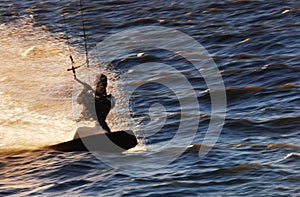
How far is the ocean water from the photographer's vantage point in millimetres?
14992

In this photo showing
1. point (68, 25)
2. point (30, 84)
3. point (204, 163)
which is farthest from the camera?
point (68, 25)

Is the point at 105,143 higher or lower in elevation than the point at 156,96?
lower

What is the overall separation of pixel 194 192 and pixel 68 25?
605 inches

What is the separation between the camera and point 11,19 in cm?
3030

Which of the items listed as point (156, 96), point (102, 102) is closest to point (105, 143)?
point (102, 102)

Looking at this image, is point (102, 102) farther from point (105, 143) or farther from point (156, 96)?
point (156, 96)

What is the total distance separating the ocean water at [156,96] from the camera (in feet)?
49.2

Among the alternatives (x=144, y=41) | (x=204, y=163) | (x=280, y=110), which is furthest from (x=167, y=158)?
(x=144, y=41)

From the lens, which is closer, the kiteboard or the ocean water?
the ocean water

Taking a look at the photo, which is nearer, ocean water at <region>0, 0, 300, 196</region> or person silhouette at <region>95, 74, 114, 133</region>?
ocean water at <region>0, 0, 300, 196</region>

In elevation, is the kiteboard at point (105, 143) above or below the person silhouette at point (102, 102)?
below

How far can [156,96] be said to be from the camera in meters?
Answer: 20.5

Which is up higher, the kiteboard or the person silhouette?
the person silhouette

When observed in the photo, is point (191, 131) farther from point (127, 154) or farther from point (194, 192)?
point (194, 192)
